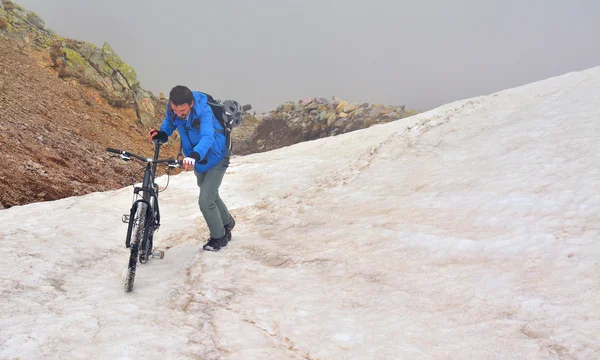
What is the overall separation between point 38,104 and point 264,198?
55.7 ft

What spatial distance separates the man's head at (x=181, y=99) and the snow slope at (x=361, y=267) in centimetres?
252

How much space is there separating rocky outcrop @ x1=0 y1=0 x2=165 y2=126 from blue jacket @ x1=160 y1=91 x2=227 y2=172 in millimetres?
29170

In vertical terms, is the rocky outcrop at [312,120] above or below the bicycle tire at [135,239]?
above

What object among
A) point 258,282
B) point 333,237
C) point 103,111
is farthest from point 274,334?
point 103,111

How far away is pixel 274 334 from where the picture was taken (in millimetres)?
4406

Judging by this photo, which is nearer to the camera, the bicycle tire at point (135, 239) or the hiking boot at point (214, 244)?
the bicycle tire at point (135, 239)

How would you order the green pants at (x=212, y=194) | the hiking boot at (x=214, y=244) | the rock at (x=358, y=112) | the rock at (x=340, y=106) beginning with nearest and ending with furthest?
the green pants at (x=212, y=194), the hiking boot at (x=214, y=244), the rock at (x=358, y=112), the rock at (x=340, y=106)

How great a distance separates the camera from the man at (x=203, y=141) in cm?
598

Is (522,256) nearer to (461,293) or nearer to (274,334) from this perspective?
(461,293)

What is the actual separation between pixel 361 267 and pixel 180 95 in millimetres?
3719

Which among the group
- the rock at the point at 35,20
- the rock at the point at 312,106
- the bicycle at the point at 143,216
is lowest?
the bicycle at the point at 143,216

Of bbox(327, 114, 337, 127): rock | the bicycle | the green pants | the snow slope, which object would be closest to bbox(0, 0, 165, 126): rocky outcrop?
bbox(327, 114, 337, 127): rock

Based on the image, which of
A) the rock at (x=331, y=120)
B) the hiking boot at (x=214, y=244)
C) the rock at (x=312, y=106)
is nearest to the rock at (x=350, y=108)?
the rock at (x=331, y=120)

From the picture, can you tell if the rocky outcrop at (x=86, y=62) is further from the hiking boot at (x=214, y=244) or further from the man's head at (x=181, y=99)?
the man's head at (x=181, y=99)
